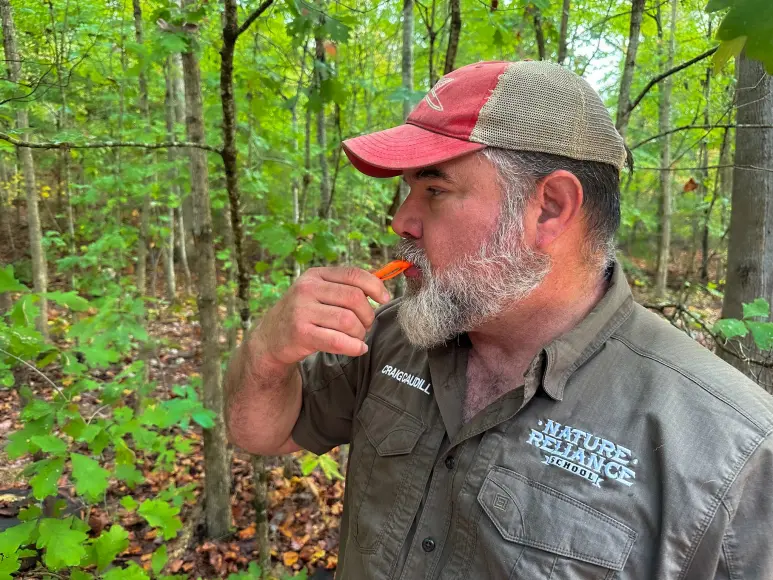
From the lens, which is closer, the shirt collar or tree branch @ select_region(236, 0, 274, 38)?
the shirt collar

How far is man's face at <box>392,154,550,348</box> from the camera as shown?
1453mm

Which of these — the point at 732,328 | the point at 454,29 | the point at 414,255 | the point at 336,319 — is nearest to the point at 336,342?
the point at 336,319

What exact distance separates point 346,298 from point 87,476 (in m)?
1.60

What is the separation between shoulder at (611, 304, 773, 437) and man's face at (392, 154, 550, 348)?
0.34m

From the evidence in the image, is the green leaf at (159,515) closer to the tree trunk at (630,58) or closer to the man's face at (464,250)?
the man's face at (464,250)

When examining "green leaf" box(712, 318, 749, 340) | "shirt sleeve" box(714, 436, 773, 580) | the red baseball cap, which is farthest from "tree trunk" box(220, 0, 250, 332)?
"green leaf" box(712, 318, 749, 340)

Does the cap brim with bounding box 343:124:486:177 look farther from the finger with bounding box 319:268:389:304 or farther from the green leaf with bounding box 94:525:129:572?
the green leaf with bounding box 94:525:129:572

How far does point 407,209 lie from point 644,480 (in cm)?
103

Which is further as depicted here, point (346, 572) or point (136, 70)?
point (136, 70)

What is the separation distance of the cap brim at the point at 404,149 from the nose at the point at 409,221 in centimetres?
12

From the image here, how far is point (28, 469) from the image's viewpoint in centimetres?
214

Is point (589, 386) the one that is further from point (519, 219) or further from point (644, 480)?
point (519, 219)

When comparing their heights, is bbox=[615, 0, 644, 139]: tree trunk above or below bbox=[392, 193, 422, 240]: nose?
above

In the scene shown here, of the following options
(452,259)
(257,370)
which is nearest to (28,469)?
(257,370)
